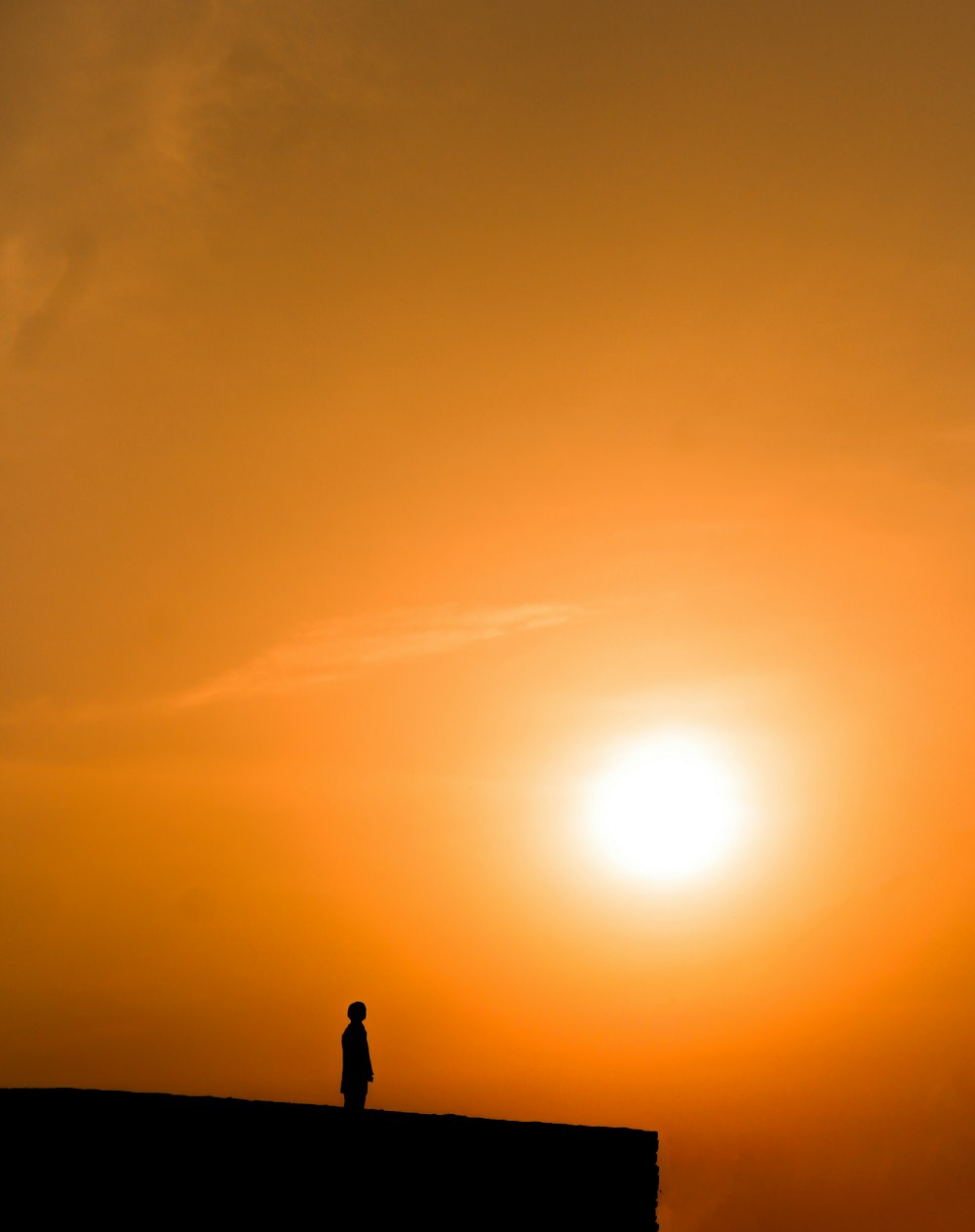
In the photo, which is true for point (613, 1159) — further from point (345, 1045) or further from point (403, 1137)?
point (345, 1045)

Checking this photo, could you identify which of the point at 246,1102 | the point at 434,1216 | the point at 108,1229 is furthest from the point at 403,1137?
the point at 108,1229

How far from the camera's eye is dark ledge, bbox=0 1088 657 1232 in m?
15.7

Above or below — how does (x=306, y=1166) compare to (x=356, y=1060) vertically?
below

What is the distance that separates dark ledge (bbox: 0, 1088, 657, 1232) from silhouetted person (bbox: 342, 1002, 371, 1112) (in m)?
1.27

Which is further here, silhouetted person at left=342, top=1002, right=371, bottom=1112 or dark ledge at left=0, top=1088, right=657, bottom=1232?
silhouetted person at left=342, top=1002, right=371, bottom=1112

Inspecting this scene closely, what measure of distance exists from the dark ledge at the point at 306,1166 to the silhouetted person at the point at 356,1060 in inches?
49.9

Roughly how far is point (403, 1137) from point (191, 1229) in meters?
2.55

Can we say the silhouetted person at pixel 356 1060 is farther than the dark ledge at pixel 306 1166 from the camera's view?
Yes

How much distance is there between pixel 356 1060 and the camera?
1823 centimetres

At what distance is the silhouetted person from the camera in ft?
59.4

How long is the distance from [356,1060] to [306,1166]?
7.66 feet

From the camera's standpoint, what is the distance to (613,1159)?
1642 centimetres

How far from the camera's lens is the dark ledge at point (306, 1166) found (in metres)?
15.7

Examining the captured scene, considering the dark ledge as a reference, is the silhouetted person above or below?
above
